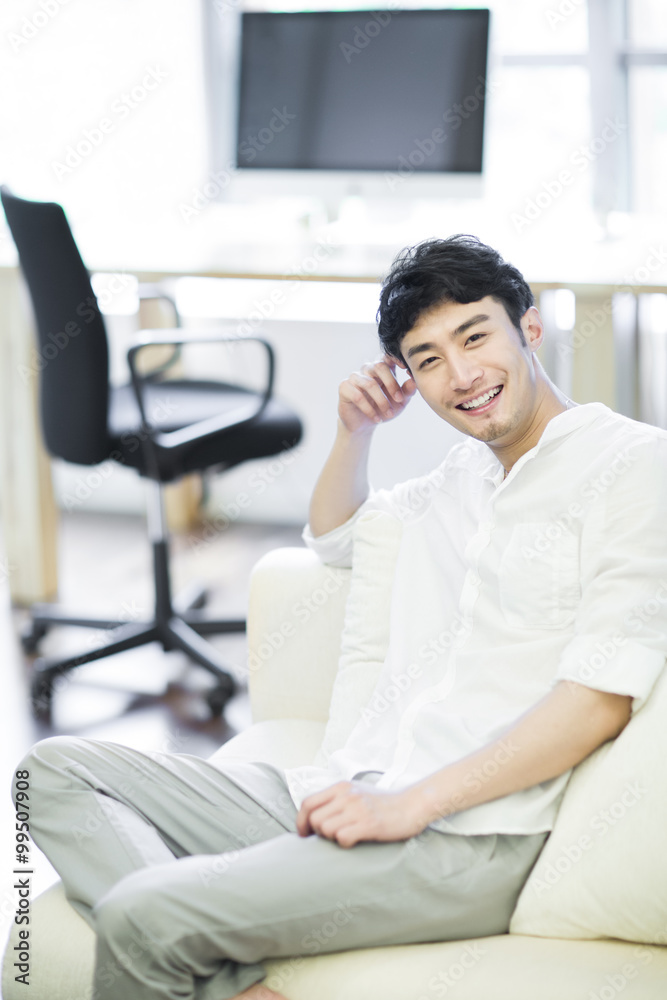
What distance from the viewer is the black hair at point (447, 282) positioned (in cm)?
136

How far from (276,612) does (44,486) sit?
151cm

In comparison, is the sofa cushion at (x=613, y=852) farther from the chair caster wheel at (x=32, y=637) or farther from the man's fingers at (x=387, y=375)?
the chair caster wheel at (x=32, y=637)

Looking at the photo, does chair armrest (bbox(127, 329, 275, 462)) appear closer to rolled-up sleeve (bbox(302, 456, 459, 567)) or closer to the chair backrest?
the chair backrest

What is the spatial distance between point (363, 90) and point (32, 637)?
1632 millimetres

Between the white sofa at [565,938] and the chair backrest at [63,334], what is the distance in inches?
50.7

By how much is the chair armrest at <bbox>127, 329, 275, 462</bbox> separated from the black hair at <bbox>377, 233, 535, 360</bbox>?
3.29ft

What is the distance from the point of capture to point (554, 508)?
4.23 feet

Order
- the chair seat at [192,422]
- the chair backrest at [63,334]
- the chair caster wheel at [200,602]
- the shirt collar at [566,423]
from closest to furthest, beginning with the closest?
the shirt collar at [566,423] < the chair backrest at [63,334] < the chair seat at [192,422] < the chair caster wheel at [200,602]

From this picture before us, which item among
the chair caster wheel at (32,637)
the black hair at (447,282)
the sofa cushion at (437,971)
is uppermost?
the black hair at (447,282)

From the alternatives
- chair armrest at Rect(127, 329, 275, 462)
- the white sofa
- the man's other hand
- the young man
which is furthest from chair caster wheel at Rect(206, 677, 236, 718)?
the man's other hand

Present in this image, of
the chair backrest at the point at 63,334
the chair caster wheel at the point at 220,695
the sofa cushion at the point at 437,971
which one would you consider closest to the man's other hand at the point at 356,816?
the sofa cushion at the point at 437,971

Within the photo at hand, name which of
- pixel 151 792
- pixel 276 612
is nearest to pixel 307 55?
pixel 276 612

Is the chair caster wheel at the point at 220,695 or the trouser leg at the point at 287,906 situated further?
the chair caster wheel at the point at 220,695

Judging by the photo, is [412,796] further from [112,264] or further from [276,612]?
[112,264]
